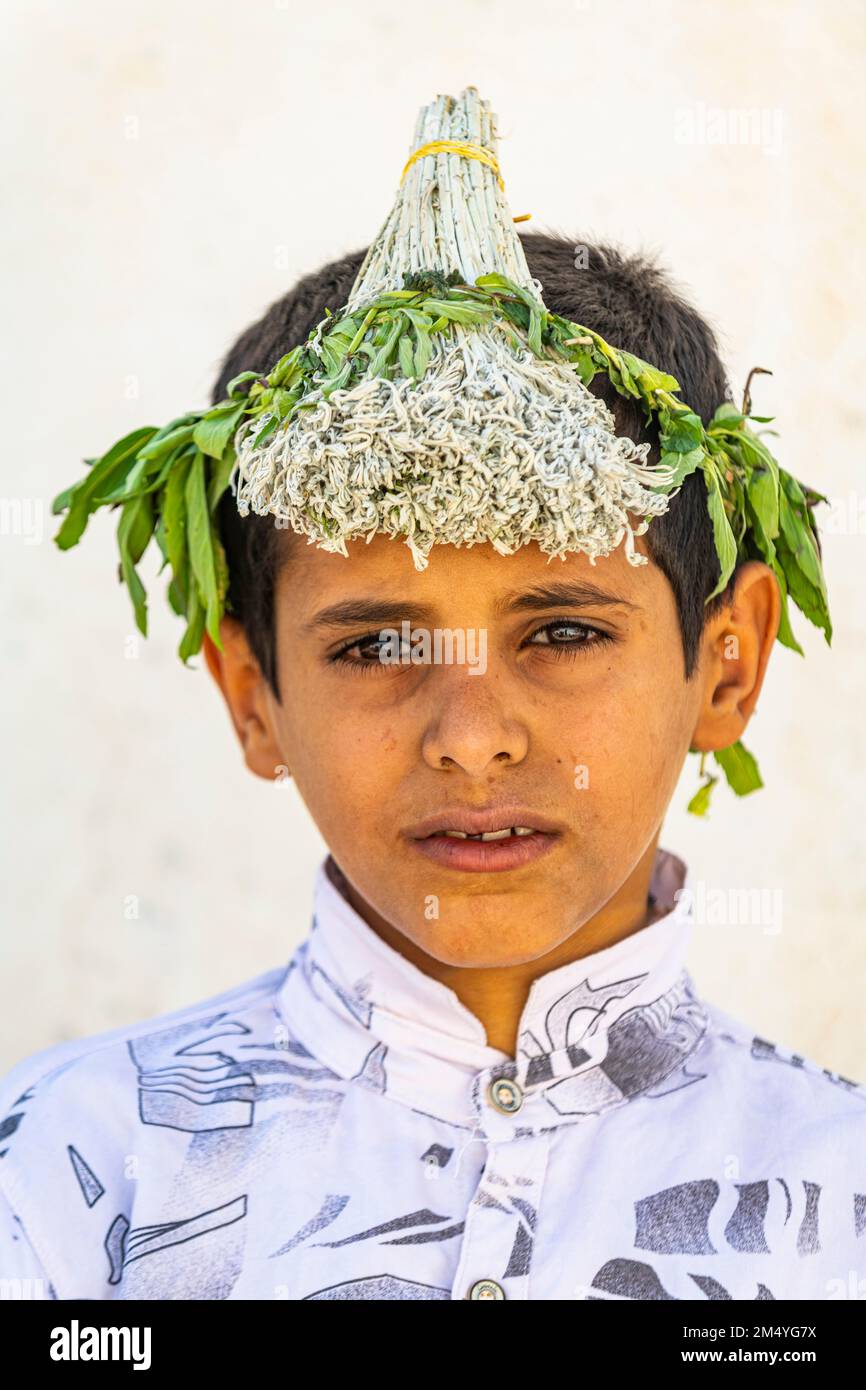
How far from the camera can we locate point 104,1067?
87.9 inches

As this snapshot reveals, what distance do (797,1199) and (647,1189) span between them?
18cm

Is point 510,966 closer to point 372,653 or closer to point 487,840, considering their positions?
point 487,840

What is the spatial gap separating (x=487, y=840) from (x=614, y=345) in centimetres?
66

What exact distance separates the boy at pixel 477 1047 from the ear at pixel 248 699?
0.34 ft

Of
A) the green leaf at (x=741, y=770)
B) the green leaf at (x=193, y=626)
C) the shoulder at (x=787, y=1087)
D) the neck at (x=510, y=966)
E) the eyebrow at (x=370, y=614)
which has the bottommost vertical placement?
the shoulder at (x=787, y=1087)

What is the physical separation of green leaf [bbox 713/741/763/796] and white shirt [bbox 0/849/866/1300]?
442 mm

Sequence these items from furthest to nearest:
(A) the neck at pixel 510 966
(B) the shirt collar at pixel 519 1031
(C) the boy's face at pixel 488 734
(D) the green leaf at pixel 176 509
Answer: (D) the green leaf at pixel 176 509
(A) the neck at pixel 510 966
(B) the shirt collar at pixel 519 1031
(C) the boy's face at pixel 488 734

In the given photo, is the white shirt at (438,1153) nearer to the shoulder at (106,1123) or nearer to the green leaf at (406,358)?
the shoulder at (106,1123)

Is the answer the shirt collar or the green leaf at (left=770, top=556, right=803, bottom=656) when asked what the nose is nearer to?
the shirt collar

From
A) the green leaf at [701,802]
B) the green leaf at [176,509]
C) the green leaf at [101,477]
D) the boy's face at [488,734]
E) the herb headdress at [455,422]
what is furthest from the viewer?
the green leaf at [701,802]

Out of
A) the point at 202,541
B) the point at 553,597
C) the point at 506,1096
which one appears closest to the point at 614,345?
the point at 553,597

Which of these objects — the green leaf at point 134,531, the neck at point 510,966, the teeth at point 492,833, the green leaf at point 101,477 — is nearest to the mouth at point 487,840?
the teeth at point 492,833

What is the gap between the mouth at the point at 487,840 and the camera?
2.01m

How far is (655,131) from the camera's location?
3.75 m
